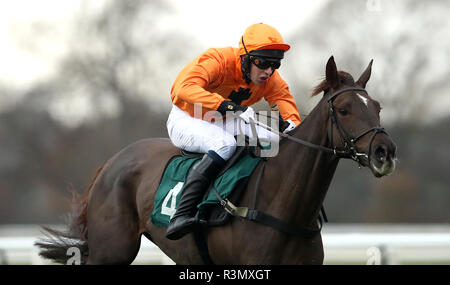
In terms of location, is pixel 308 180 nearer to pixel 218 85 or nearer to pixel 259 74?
pixel 259 74

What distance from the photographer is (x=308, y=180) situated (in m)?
4.61

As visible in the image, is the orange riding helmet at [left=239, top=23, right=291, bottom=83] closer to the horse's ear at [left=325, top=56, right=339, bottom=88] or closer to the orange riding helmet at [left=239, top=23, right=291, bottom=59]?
the orange riding helmet at [left=239, top=23, right=291, bottom=59]

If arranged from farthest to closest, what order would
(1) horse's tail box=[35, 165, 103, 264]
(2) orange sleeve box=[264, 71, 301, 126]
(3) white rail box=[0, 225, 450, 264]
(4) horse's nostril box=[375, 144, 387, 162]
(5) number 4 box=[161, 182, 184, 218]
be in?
1. (3) white rail box=[0, 225, 450, 264]
2. (1) horse's tail box=[35, 165, 103, 264]
3. (2) orange sleeve box=[264, 71, 301, 126]
4. (5) number 4 box=[161, 182, 184, 218]
5. (4) horse's nostril box=[375, 144, 387, 162]

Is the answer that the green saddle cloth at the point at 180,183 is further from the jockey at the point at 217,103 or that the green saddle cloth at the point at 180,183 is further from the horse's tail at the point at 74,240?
the horse's tail at the point at 74,240

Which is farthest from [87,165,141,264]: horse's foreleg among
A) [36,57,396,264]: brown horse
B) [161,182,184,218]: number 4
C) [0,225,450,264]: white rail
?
[0,225,450,264]: white rail

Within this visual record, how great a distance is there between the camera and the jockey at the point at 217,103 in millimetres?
4918

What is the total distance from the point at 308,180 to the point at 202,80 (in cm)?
113

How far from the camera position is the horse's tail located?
6094 millimetres

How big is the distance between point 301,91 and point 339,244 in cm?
1045

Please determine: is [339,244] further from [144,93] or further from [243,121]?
[144,93]

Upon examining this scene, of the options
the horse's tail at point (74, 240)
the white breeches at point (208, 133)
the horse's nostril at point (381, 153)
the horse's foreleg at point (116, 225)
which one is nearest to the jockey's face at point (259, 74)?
the white breeches at point (208, 133)

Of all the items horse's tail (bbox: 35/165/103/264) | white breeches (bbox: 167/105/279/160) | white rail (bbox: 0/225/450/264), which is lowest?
white rail (bbox: 0/225/450/264)

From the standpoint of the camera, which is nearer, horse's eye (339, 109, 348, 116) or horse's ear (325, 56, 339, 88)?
horse's eye (339, 109, 348, 116)

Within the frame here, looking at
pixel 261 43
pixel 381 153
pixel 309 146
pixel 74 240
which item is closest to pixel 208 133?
pixel 261 43
